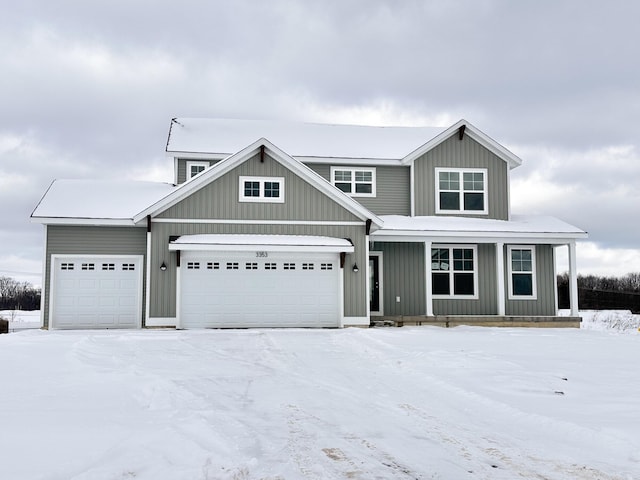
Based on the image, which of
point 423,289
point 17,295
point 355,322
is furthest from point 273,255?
point 17,295

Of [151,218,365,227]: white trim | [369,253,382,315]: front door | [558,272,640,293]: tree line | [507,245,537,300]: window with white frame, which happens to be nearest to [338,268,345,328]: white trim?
[151,218,365,227]: white trim

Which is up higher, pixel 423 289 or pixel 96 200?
pixel 96 200

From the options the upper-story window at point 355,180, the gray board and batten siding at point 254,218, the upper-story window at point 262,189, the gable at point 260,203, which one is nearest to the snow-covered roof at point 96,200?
the gray board and batten siding at point 254,218

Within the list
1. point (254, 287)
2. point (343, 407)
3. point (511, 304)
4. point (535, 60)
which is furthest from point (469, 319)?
point (343, 407)

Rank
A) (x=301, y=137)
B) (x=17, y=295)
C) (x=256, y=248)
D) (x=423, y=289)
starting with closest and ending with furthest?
(x=256, y=248)
(x=423, y=289)
(x=301, y=137)
(x=17, y=295)

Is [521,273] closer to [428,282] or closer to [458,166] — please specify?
[428,282]

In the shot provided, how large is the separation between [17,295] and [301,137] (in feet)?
111

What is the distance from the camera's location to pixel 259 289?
1700 centimetres

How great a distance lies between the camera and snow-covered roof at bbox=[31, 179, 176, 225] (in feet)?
56.0

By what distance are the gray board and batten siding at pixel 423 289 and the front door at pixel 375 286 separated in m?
0.18

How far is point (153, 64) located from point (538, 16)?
41.1 feet

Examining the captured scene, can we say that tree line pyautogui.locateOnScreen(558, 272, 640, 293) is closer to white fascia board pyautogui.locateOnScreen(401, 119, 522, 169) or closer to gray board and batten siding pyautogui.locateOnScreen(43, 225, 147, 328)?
white fascia board pyautogui.locateOnScreen(401, 119, 522, 169)

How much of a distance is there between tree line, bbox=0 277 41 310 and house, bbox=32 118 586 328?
25.1 meters

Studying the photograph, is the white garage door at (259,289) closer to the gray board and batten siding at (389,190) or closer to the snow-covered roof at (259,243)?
the snow-covered roof at (259,243)
